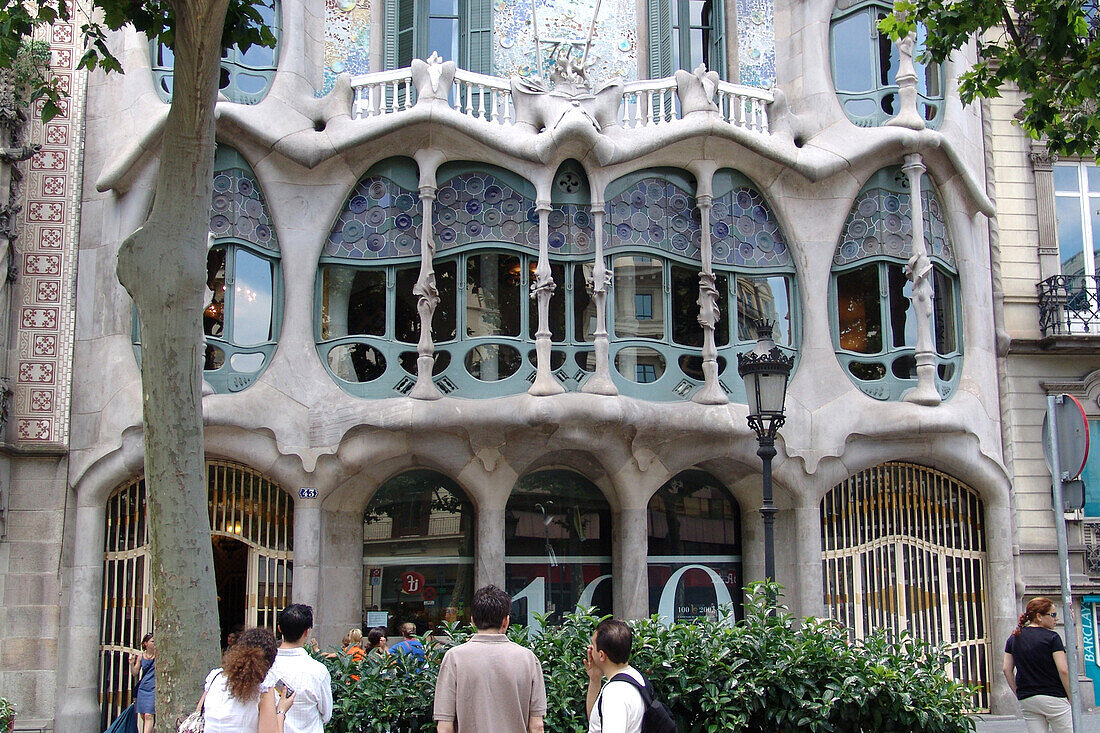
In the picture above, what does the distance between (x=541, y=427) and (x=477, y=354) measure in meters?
1.35

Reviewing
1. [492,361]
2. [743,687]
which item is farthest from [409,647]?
[492,361]

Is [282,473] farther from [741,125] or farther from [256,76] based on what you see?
[741,125]

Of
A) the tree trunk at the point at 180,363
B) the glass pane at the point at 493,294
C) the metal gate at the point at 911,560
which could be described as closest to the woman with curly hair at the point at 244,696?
the tree trunk at the point at 180,363

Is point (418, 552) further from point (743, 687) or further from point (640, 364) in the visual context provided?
point (743, 687)

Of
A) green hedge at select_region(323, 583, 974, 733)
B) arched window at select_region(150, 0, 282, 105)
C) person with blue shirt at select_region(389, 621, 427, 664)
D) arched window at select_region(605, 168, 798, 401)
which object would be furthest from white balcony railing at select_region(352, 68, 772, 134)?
green hedge at select_region(323, 583, 974, 733)

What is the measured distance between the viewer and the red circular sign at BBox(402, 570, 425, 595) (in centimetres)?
1538

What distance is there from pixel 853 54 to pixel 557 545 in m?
8.36

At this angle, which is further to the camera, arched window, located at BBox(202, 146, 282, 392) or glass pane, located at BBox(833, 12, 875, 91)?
glass pane, located at BBox(833, 12, 875, 91)

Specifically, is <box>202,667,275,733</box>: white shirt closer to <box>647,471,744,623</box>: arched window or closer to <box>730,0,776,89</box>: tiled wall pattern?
<box>647,471,744,623</box>: arched window

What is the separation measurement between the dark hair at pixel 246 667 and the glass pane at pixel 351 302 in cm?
983

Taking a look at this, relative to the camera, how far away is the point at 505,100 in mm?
15547

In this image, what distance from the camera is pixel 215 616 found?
782cm

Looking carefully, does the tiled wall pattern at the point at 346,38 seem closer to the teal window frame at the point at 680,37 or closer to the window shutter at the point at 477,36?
the window shutter at the point at 477,36

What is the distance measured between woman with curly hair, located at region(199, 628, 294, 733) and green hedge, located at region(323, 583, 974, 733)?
186 cm
